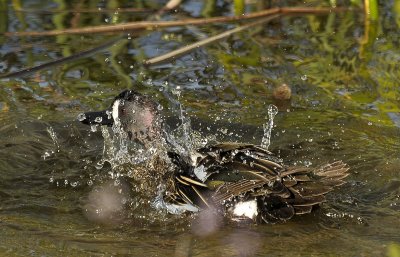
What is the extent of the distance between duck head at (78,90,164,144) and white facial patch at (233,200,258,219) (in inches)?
45.0

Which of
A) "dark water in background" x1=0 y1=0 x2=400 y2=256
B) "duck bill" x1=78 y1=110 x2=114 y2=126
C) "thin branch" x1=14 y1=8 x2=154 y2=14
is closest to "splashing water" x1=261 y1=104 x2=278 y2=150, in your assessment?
"dark water in background" x1=0 y1=0 x2=400 y2=256

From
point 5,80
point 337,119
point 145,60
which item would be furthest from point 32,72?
point 337,119

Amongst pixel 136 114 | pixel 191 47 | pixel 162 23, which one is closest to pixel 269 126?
pixel 136 114

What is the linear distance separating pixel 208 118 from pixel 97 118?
0.91 metres

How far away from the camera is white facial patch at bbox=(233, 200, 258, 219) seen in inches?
207

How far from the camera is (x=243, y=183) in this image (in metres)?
5.35

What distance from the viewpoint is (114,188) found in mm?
5871

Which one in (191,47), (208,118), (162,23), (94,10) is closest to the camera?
(208,118)

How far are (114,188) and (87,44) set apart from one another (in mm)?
2319

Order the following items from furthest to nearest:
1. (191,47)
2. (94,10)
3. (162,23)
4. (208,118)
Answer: (94,10), (162,23), (191,47), (208,118)

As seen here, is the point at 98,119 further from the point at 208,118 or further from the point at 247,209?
the point at 247,209

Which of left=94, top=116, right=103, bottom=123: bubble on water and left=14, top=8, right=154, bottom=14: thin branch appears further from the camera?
left=14, top=8, right=154, bottom=14: thin branch

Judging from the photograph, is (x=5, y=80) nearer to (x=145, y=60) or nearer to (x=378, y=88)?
(x=145, y=60)

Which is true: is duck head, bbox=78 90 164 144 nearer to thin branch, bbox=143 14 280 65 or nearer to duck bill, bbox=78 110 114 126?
duck bill, bbox=78 110 114 126
